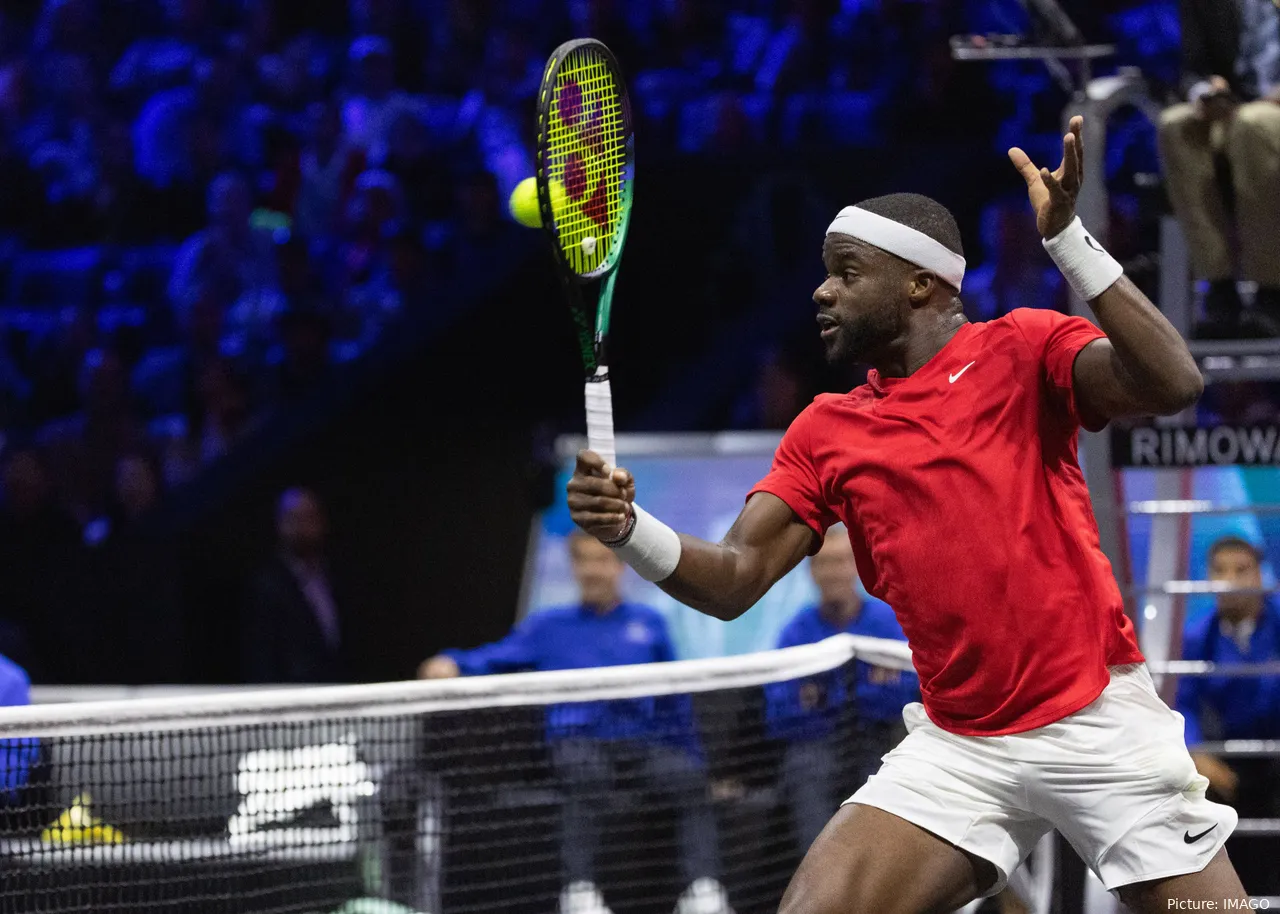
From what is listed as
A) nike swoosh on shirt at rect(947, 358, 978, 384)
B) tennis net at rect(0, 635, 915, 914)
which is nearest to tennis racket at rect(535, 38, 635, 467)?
nike swoosh on shirt at rect(947, 358, 978, 384)

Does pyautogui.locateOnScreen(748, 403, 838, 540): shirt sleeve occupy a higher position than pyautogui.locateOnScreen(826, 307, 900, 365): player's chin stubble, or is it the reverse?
pyautogui.locateOnScreen(826, 307, 900, 365): player's chin stubble

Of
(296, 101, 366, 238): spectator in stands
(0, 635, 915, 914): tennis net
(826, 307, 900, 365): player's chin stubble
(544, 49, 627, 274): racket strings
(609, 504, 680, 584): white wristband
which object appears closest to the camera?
(609, 504, 680, 584): white wristband

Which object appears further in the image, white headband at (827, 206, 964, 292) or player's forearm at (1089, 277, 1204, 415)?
white headband at (827, 206, 964, 292)

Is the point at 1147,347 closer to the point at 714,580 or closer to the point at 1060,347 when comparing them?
the point at 1060,347

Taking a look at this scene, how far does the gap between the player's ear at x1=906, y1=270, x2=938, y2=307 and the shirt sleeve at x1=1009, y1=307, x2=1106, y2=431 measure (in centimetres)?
18

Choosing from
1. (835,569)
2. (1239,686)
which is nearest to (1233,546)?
(1239,686)

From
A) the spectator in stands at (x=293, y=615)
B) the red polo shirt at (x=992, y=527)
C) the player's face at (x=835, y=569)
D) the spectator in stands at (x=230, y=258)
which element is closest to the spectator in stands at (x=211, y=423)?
the spectator in stands at (x=230, y=258)

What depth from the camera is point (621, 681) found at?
4.65m

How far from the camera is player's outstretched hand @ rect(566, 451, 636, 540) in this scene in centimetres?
302

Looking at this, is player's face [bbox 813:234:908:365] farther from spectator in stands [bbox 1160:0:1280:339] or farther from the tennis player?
spectator in stands [bbox 1160:0:1280:339]

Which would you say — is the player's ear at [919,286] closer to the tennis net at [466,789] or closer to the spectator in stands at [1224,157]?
the tennis net at [466,789]

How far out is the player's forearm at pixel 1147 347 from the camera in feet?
9.77

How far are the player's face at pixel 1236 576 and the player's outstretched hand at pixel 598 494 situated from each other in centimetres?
338

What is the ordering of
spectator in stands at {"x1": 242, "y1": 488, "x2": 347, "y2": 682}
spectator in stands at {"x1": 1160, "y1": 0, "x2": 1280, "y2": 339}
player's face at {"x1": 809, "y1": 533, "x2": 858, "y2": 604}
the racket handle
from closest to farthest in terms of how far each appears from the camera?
the racket handle → spectator in stands at {"x1": 1160, "y1": 0, "x2": 1280, "y2": 339} → player's face at {"x1": 809, "y1": 533, "x2": 858, "y2": 604} → spectator in stands at {"x1": 242, "y1": 488, "x2": 347, "y2": 682}
